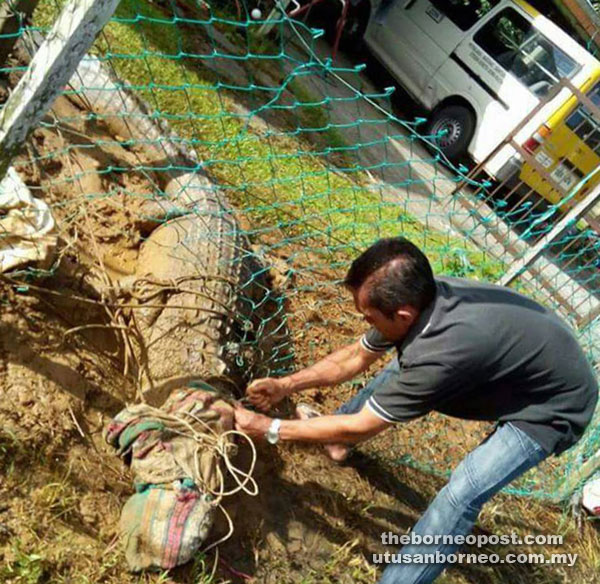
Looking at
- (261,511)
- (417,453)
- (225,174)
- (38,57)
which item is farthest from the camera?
(225,174)

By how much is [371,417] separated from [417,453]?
4.25ft

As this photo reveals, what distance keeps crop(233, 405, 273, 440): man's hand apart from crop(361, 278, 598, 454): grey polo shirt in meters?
0.41

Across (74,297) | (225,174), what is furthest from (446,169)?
(74,297)

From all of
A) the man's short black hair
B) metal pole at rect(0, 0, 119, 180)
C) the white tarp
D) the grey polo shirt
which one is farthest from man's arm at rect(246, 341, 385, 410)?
metal pole at rect(0, 0, 119, 180)

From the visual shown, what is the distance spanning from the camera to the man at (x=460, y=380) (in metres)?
2.09

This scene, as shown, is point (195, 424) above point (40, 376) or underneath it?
above

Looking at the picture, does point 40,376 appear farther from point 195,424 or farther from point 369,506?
point 369,506

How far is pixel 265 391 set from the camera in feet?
8.27

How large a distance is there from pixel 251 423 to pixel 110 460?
1.72ft

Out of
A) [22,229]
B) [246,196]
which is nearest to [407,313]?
[22,229]

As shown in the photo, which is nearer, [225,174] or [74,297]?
[74,297]

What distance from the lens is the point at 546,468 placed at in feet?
12.5

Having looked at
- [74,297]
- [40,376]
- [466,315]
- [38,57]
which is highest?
[466,315]

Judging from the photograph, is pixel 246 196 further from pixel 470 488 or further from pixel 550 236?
pixel 470 488
